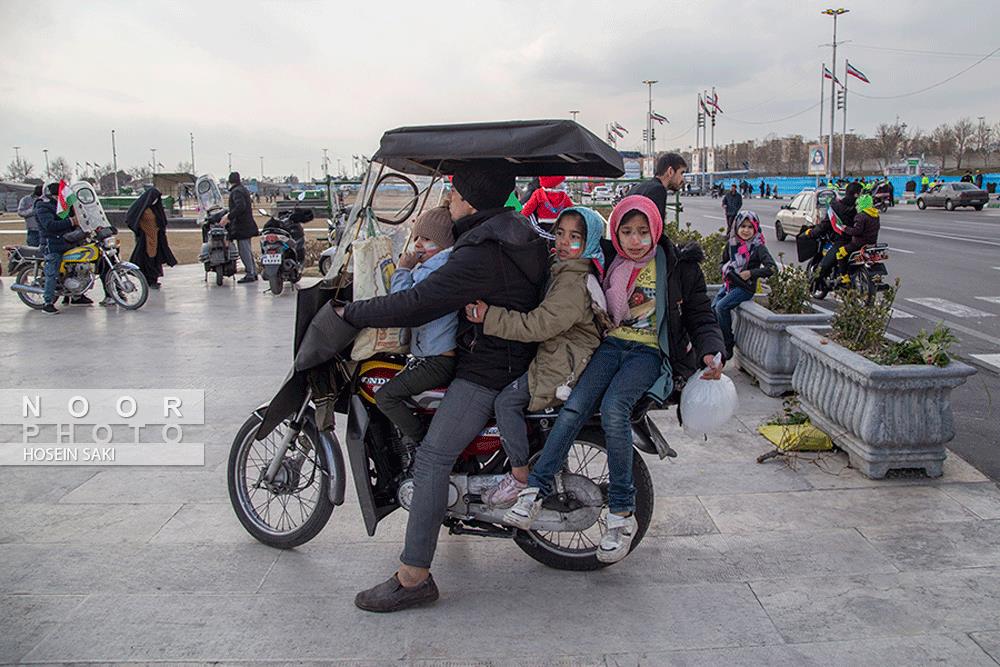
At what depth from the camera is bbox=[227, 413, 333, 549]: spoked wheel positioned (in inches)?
160

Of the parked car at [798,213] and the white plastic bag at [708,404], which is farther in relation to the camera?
the parked car at [798,213]

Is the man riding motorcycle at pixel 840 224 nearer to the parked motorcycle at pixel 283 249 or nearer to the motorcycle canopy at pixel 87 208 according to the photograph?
the parked motorcycle at pixel 283 249

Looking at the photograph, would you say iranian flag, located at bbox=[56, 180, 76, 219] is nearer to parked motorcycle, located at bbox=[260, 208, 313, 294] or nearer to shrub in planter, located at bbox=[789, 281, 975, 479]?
parked motorcycle, located at bbox=[260, 208, 313, 294]

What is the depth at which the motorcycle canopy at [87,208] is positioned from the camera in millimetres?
11438

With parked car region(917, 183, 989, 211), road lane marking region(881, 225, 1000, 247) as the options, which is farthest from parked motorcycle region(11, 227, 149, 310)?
parked car region(917, 183, 989, 211)

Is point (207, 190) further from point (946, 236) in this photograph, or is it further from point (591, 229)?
point (946, 236)

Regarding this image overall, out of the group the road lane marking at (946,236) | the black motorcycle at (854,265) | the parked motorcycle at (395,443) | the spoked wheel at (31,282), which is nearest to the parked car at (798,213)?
the road lane marking at (946,236)

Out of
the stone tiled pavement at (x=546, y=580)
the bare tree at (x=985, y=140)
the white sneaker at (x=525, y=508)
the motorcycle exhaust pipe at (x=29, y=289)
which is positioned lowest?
the stone tiled pavement at (x=546, y=580)

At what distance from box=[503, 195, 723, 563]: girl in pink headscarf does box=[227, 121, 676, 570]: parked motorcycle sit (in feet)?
0.46

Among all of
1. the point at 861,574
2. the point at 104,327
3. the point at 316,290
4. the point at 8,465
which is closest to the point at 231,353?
the point at 104,327

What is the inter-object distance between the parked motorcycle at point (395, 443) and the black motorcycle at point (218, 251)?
11.1m

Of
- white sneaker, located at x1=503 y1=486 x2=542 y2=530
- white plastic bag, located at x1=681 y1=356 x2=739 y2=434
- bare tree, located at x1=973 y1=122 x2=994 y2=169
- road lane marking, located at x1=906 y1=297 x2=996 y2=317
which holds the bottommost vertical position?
white sneaker, located at x1=503 y1=486 x2=542 y2=530

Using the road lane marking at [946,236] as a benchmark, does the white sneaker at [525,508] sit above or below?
below

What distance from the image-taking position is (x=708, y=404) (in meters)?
3.65
